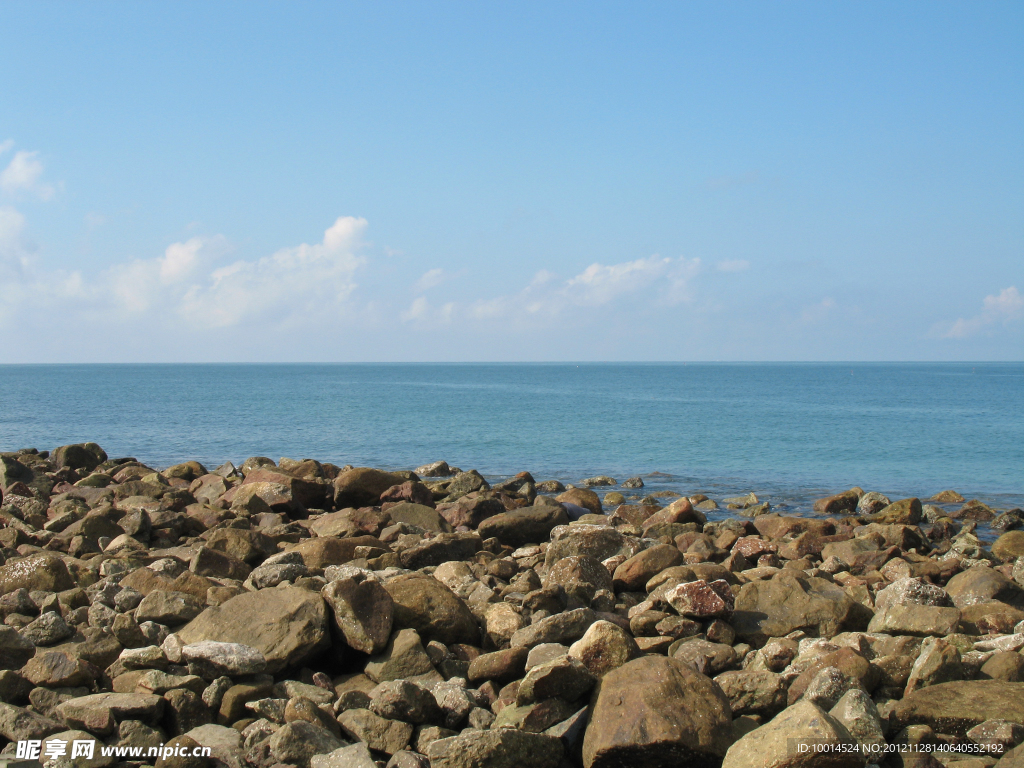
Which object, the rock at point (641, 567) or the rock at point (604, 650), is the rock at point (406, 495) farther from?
the rock at point (604, 650)

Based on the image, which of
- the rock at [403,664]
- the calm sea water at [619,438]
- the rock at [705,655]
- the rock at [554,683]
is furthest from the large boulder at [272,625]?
the calm sea water at [619,438]

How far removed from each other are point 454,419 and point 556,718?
185 feet

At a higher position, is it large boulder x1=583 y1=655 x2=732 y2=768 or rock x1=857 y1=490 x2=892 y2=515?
large boulder x1=583 y1=655 x2=732 y2=768

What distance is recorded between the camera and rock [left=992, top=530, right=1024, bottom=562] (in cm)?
1597

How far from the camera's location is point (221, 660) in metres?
7.32

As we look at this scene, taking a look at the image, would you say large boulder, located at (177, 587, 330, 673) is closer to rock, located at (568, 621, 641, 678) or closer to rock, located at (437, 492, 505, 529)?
rock, located at (568, 621, 641, 678)

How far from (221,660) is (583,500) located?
15187mm

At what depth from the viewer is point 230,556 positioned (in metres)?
11.4

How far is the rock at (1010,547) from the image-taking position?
1597cm

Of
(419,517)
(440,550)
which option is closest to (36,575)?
(440,550)

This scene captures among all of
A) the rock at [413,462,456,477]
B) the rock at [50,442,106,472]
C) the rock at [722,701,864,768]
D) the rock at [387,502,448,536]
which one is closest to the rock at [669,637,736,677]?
the rock at [722,701,864,768]

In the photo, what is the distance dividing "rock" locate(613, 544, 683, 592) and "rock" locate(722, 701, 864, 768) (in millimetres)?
4938

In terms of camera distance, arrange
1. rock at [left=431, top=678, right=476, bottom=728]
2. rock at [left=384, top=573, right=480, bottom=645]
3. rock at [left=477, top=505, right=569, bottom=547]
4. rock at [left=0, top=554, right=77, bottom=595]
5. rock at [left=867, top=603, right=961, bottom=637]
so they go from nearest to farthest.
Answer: rock at [left=431, top=678, right=476, bottom=728] → rock at [left=384, top=573, right=480, bottom=645] → rock at [left=867, top=603, right=961, bottom=637] → rock at [left=0, top=554, right=77, bottom=595] → rock at [left=477, top=505, right=569, bottom=547]

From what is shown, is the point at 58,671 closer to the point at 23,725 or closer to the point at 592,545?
the point at 23,725
